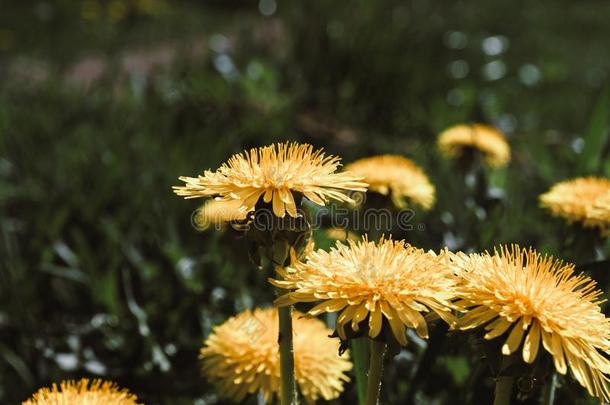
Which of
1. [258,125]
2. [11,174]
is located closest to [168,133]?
[258,125]

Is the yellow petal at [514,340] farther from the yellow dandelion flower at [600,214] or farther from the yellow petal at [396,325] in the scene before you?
the yellow dandelion flower at [600,214]

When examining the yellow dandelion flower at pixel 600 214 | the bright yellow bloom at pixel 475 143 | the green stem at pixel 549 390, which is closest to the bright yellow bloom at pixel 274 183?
the green stem at pixel 549 390

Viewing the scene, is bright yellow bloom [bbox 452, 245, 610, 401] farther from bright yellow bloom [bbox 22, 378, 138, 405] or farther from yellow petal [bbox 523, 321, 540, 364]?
bright yellow bloom [bbox 22, 378, 138, 405]

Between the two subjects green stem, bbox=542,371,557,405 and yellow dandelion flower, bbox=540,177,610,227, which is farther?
yellow dandelion flower, bbox=540,177,610,227

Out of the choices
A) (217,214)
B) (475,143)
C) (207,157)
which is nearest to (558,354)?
(217,214)

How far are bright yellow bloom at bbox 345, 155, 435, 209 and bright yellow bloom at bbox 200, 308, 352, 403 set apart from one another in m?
0.46

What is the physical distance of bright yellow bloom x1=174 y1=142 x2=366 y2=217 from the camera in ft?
3.22

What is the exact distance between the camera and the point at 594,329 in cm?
90

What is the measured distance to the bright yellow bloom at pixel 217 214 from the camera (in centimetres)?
136

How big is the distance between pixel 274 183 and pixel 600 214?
30.2 inches

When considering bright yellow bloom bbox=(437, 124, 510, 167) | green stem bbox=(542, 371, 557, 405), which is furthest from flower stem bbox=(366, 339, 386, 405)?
bright yellow bloom bbox=(437, 124, 510, 167)

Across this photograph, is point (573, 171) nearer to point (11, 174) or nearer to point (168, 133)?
point (168, 133)

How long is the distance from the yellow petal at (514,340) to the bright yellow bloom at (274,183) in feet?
0.89

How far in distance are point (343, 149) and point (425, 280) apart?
6.74ft
